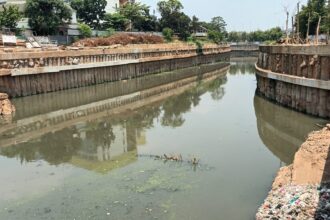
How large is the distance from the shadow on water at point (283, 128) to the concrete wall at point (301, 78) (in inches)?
24.3

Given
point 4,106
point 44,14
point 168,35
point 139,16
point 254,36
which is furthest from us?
point 254,36

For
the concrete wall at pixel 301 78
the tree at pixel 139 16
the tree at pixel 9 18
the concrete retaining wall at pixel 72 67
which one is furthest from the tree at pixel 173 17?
the concrete wall at pixel 301 78

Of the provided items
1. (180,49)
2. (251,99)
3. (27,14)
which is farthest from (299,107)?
(27,14)

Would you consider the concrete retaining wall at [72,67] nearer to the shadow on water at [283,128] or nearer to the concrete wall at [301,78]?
the concrete wall at [301,78]

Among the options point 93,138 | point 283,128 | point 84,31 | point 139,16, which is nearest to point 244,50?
point 139,16

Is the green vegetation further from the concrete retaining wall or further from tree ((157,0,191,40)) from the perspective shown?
the concrete retaining wall

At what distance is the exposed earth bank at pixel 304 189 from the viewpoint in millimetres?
8250

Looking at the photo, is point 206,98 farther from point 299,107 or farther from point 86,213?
point 86,213

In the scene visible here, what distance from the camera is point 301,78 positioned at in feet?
64.7

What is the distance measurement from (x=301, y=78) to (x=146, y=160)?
989 centimetres

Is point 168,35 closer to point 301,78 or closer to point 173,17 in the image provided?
point 173,17

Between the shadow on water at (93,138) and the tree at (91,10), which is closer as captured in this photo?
the shadow on water at (93,138)

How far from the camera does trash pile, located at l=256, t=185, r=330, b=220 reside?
8.09m

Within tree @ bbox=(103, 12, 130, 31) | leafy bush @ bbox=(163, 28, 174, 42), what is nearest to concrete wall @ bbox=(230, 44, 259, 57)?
leafy bush @ bbox=(163, 28, 174, 42)
